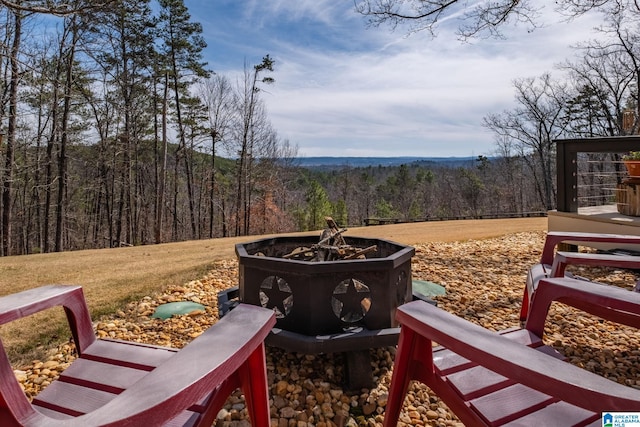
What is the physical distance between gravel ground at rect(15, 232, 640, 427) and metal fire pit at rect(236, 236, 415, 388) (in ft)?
0.63

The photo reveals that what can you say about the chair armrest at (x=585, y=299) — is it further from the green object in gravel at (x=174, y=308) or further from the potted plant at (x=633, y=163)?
the potted plant at (x=633, y=163)

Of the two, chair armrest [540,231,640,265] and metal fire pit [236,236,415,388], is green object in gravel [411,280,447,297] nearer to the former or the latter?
chair armrest [540,231,640,265]

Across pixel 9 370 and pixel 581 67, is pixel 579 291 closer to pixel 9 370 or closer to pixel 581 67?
pixel 9 370

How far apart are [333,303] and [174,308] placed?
66.6 inches

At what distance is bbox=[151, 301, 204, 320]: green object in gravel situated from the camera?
9.37 feet

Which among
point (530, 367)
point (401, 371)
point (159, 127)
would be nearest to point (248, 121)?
point (159, 127)

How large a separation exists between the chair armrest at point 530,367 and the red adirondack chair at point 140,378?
0.52m

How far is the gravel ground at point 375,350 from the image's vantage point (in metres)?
1.72

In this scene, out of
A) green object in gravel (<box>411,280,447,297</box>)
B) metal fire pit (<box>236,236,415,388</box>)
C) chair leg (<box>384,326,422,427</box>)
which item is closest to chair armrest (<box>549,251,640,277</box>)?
metal fire pit (<box>236,236,415,388</box>)

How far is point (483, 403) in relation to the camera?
1134 millimetres

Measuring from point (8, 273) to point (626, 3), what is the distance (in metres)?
11.1

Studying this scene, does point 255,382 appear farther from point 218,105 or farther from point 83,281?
point 218,105

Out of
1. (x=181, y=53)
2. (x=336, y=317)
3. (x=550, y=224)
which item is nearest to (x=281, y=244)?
(x=336, y=317)

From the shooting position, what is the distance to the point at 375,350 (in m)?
2.17
